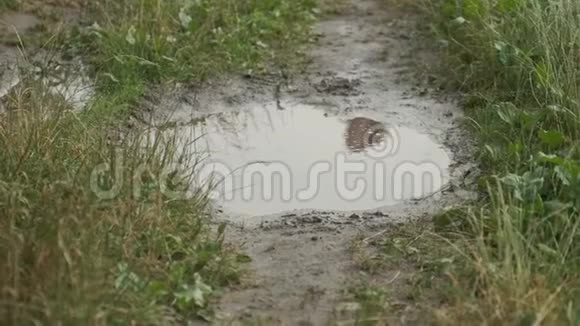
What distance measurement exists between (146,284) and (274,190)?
161 centimetres

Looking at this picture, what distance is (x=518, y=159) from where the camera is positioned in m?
5.28

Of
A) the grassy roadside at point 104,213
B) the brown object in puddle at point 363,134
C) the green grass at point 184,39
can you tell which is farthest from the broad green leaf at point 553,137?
the green grass at point 184,39

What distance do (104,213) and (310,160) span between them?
187cm

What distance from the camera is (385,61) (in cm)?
768

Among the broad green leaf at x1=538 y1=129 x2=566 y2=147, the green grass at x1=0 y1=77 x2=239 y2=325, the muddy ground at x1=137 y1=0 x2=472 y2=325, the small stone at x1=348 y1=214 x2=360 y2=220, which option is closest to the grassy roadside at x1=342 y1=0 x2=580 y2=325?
the broad green leaf at x1=538 y1=129 x2=566 y2=147

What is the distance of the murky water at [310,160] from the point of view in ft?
18.4

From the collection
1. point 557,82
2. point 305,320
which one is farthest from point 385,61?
point 305,320

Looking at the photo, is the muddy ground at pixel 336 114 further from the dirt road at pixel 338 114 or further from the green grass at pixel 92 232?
the green grass at pixel 92 232

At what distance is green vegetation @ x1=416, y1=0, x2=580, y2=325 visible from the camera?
4.04 metres

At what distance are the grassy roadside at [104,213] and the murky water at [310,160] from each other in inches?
17.6

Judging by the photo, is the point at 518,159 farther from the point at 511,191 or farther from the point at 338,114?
the point at 338,114

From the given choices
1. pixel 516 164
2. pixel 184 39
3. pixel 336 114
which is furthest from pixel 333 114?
pixel 516 164

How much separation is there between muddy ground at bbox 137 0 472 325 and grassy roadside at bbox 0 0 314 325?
0.19 metres

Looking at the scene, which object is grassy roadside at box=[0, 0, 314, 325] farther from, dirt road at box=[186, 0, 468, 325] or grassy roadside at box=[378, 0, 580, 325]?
grassy roadside at box=[378, 0, 580, 325]
